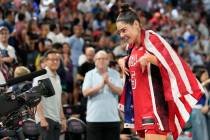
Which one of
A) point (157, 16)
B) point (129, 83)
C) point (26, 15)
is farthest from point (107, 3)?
point (129, 83)

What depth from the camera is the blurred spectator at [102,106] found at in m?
10.1

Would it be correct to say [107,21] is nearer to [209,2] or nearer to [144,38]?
[209,2]

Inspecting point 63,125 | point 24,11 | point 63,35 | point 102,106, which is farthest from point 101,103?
point 24,11

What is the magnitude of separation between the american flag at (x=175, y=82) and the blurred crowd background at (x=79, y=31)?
3.55 metres

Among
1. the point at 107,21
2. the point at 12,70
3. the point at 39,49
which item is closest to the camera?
the point at 12,70

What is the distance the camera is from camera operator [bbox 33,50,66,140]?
9211 millimetres

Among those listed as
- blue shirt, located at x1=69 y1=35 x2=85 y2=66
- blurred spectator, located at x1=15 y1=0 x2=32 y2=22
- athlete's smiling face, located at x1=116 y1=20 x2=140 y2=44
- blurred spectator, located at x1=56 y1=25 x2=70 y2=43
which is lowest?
athlete's smiling face, located at x1=116 y1=20 x2=140 y2=44

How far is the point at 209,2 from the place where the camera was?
28938 mm

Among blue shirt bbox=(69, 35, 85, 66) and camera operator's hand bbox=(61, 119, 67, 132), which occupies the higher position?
blue shirt bbox=(69, 35, 85, 66)

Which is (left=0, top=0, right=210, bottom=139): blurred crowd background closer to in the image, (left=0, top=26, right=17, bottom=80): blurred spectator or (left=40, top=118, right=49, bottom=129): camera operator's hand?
(left=0, top=26, right=17, bottom=80): blurred spectator

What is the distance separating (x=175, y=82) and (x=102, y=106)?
3.75 m

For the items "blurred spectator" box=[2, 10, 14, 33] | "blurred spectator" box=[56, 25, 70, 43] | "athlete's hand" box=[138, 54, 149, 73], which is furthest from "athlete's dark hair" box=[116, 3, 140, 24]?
"blurred spectator" box=[56, 25, 70, 43]

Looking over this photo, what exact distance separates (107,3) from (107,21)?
2258mm

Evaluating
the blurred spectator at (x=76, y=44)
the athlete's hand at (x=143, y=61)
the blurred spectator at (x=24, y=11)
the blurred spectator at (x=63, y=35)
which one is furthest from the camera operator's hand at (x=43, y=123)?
the blurred spectator at (x=24, y=11)
